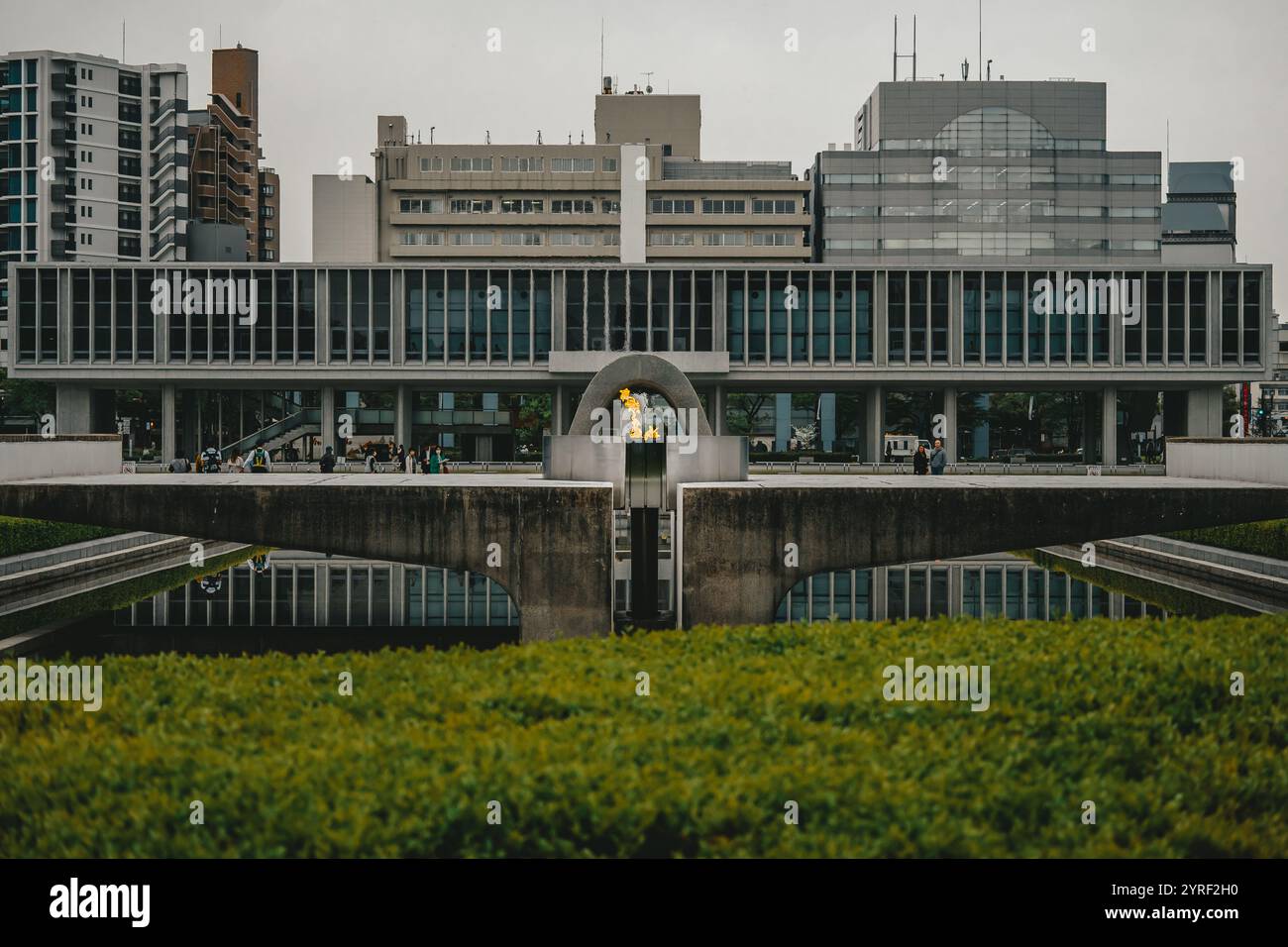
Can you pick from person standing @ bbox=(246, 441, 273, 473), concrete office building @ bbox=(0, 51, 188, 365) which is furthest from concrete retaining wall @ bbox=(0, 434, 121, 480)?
concrete office building @ bbox=(0, 51, 188, 365)

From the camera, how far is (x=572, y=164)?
333 feet

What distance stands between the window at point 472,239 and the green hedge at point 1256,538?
7441 centimetres

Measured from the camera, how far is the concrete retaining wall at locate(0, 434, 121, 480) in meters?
22.3

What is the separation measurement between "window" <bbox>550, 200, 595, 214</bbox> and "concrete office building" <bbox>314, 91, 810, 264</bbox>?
0.09m

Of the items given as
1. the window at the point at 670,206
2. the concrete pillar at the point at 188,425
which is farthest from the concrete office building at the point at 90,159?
the window at the point at 670,206

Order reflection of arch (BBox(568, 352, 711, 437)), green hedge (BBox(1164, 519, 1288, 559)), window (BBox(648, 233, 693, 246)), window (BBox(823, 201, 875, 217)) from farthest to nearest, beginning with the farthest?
window (BBox(823, 201, 875, 217)), window (BBox(648, 233, 693, 246)), green hedge (BBox(1164, 519, 1288, 559)), reflection of arch (BBox(568, 352, 711, 437))

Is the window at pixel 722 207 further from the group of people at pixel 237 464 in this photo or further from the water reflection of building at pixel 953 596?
the water reflection of building at pixel 953 596

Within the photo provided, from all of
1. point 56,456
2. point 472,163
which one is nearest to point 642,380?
point 56,456

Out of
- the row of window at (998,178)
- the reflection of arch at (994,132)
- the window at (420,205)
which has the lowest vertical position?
the window at (420,205)

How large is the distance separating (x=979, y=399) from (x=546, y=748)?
334ft

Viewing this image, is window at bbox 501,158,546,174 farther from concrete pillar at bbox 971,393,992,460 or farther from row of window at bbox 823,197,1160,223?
concrete pillar at bbox 971,393,992,460

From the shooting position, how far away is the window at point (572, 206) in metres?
98.6
